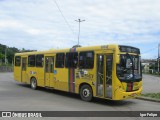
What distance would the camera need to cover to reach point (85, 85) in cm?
1388

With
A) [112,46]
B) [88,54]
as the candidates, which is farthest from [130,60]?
[88,54]

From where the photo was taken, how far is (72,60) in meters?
14.8

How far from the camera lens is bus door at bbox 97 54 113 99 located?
1246cm

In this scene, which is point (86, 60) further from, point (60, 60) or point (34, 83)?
point (34, 83)

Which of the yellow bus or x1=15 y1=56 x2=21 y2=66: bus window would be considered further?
x1=15 y1=56 x2=21 y2=66: bus window

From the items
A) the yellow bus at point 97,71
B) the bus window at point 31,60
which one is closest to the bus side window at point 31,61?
the bus window at point 31,60

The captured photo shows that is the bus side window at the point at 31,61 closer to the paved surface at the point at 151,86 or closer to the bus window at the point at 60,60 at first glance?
the bus window at the point at 60,60

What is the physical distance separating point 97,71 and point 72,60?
2.22m

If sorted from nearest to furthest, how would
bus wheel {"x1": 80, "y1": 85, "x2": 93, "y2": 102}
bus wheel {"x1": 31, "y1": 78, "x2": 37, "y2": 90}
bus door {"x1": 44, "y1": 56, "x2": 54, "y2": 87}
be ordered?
bus wheel {"x1": 80, "y1": 85, "x2": 93, "y2": 102} → bus door {"x1": 44, "y1": 56, "x2": 54, "y2": 87} → bus wheel {"x1": 31, "y1": 78, "x2": 37, "y2": 90}

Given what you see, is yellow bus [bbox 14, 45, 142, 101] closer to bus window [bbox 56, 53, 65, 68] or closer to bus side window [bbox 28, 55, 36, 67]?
bus window [bbox 56, 53, 65, 68]

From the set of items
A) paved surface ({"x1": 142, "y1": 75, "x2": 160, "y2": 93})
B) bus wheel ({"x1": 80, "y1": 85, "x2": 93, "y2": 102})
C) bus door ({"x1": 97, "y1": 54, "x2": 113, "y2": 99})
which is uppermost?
bus door ({"x1": 97, "y1": 54, "x2": 113, "y2": 99})

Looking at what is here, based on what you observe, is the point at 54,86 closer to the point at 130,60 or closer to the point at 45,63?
the point at 45,63

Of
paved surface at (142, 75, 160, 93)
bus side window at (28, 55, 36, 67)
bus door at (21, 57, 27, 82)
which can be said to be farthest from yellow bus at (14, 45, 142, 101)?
paved surface at (142, 75, 160, 93)

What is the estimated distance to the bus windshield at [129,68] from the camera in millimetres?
12336
